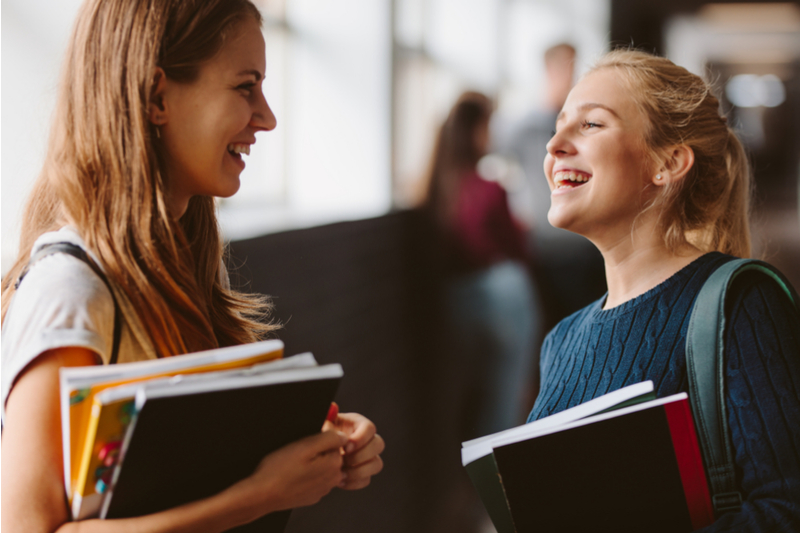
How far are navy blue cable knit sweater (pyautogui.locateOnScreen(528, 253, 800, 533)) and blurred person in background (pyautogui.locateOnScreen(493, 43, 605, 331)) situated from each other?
2.63 m

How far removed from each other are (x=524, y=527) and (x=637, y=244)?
589 millimetres

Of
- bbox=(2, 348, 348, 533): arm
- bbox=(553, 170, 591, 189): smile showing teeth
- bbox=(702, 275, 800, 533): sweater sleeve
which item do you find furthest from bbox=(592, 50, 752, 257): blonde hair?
bbox=(2, 348, 348, 533): arm

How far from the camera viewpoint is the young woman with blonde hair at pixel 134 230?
0.72 metres

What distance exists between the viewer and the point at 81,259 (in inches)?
31.4

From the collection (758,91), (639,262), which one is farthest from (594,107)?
(758,91)

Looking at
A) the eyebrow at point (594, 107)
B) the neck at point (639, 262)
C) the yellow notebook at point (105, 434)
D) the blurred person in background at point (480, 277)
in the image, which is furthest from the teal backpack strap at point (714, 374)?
the blurred person in background at point (480, 277)

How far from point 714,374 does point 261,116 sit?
0.82 metres

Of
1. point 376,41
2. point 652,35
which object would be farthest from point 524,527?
point 652,35

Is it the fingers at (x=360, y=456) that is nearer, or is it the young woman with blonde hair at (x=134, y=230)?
the young woman with blonde hair at (x=134, y=230)

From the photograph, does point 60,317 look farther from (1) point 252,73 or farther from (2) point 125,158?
(1) point 252,73

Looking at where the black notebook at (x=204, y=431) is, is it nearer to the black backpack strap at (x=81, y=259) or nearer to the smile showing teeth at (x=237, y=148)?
the black backpack strap at (x=81, y=259)

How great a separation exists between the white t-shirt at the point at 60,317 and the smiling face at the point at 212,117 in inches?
8.7

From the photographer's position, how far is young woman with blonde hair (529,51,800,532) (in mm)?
1117

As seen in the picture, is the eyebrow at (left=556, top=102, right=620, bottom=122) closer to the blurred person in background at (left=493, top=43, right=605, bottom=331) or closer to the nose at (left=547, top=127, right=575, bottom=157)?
the nose at (left=547, top=127, right=575, bottom=157)
